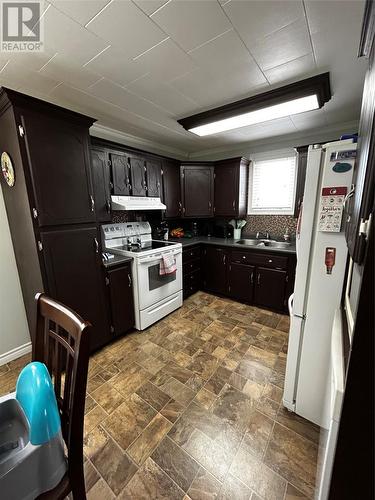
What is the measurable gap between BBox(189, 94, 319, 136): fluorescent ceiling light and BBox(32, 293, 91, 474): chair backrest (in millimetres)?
2470

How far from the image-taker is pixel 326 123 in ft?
8.95

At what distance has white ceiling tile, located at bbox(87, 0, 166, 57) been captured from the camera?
1.12 metres

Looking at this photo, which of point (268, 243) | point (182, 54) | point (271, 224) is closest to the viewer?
point (182, 54)

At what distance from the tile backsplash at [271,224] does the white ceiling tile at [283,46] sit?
2226 mm

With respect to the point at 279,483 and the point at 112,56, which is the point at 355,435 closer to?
the point at 279,483

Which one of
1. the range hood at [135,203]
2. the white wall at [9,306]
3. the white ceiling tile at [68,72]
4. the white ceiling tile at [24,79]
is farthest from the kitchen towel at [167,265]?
the white ceiling tile at [24,79]

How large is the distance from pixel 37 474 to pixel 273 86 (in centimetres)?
278

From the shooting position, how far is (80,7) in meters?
1.09

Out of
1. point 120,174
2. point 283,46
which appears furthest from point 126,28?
point 120,174

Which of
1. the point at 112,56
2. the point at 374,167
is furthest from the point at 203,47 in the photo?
the point at 374,167

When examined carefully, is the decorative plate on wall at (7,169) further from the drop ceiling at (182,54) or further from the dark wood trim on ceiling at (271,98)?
the dark wood trim on ceiling at (271,98)

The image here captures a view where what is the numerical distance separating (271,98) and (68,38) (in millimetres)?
1688

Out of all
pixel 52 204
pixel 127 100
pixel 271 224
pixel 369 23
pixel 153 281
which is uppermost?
pixel 127 100

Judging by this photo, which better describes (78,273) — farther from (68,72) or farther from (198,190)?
(198,190)
